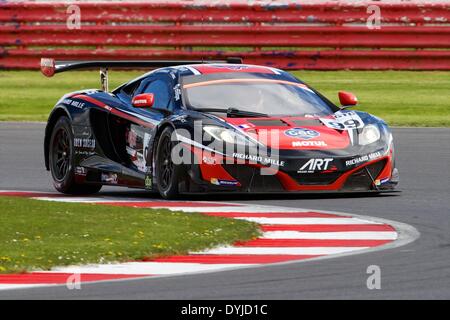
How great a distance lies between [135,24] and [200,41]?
1.60 meters

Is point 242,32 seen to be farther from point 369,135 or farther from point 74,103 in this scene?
point 369,135

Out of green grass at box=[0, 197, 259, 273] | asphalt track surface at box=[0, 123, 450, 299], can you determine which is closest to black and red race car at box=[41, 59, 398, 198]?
asphalt track surface at box=[0, 123, 450, 299]

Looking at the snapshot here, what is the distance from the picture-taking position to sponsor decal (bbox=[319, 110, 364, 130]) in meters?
13.4

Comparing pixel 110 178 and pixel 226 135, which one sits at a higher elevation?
pixel 226 135

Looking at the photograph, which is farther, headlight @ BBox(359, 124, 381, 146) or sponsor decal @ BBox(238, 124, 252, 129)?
headlight @ BBox(359, 124, 381, 146)

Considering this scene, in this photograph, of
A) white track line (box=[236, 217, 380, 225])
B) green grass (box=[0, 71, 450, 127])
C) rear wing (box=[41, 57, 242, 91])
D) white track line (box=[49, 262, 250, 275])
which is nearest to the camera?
white track line (box=[49, 262, 250, 275])

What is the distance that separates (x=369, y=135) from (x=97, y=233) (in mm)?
3794

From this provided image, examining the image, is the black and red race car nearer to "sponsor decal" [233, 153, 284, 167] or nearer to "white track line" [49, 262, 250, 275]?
"sponsor decal" [233, 153, 284, 167]

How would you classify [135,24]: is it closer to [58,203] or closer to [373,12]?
[373,12]

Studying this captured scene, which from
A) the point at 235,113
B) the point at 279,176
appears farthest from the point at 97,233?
the point at 235,113

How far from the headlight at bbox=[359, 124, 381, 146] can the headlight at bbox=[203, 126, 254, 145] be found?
106cm

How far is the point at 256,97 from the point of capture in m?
13.9

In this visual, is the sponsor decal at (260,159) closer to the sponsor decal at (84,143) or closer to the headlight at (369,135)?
the headlight at (369,135)

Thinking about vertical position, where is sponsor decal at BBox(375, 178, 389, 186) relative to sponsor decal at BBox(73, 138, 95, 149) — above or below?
below
